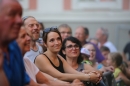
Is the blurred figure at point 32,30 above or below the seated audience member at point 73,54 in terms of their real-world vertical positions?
above

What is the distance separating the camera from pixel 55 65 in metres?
6.62

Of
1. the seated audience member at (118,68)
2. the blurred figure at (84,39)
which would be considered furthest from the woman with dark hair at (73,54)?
the blurred figure at (84,39)

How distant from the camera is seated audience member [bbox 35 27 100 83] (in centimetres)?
646

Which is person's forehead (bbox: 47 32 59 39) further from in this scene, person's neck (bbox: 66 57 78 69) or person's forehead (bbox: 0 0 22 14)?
person's forehead (bbox: 0 0 22 14)

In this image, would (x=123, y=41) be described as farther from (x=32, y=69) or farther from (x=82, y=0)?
(x=32, y=69)

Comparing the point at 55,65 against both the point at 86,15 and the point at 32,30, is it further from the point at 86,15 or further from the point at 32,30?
the point at 86,15

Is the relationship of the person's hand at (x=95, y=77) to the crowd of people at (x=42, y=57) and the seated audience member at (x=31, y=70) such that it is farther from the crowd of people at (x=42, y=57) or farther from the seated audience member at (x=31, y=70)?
the seated audience member at (x=31, y=70)

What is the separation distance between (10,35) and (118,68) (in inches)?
246

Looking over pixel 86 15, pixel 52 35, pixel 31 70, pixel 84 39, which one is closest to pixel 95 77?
pixel 52 35

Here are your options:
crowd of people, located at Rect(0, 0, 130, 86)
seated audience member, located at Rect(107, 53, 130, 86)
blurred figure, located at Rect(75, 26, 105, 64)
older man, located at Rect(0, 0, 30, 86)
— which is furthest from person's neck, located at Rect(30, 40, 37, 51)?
blurred figure, located at Rect(75, 26, 105, 64)

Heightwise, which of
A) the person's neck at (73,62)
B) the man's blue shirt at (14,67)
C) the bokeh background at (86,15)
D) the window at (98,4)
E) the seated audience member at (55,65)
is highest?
the man's blue shirt at (14,67)

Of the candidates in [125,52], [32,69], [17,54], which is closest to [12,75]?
[17,54]

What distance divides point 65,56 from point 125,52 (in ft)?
24.2

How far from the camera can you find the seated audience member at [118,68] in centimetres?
947
